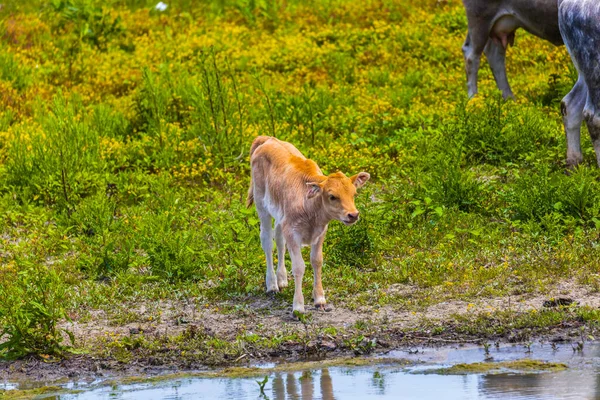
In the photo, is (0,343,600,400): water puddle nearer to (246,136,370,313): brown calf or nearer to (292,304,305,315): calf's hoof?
(292,304,305,315): calf's hoof

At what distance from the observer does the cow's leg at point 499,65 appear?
47.2ft

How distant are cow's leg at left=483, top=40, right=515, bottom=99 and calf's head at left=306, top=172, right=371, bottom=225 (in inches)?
248

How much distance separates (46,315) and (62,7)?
1135cm

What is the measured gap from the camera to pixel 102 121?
13992 mm

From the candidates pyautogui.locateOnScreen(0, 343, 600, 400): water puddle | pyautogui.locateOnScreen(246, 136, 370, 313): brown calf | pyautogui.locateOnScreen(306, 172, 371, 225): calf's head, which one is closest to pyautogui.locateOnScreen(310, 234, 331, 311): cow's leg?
pyautogui.locateOnScreen(246, 136, 370, 313): brown calf

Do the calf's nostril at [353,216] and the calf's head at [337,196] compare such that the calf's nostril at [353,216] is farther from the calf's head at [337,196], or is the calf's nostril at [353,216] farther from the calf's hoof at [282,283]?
the calf's hoof at [282,283]

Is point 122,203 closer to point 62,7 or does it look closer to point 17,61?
point 17,61

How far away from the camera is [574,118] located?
11.6 m

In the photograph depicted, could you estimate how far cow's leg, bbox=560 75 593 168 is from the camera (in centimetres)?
1158

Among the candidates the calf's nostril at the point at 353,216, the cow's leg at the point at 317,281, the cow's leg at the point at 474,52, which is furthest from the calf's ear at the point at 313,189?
the cow's leg at the point at 474,52

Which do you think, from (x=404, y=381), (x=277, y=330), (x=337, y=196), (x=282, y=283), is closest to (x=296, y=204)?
(x=337, y=196)

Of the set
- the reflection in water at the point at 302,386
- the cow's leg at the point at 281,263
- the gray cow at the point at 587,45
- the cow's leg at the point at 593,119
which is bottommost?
the reflection in water at the point at 302,386

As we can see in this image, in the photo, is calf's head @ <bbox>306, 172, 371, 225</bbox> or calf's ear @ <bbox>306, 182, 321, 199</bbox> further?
calf's ear @ <bbox>306, 182, 321, 199</bbox>

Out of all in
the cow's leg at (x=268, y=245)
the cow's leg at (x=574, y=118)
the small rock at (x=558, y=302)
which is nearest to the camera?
the small rock at (x=558, y=302)
